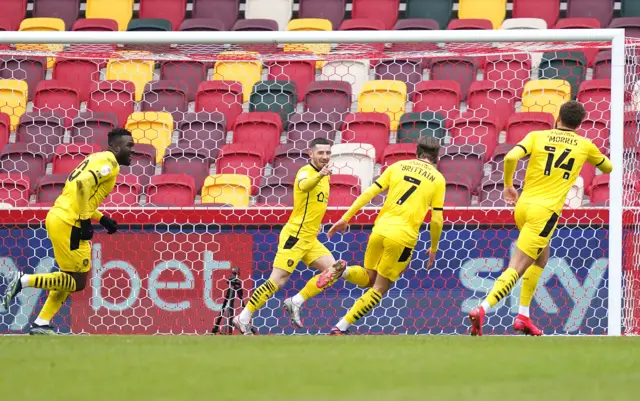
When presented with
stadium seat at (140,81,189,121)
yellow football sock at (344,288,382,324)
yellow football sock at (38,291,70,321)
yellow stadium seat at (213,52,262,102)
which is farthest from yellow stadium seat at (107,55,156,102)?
yellow football sock at (344,288,382,324)

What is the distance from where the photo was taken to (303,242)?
Answer: 29.9 feet

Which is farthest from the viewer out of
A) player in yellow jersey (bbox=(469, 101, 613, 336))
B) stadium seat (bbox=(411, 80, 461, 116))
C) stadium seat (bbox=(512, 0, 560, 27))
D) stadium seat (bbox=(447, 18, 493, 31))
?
stadium seat (bbox=(512, 0, 560, 27))

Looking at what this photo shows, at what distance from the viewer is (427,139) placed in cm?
860

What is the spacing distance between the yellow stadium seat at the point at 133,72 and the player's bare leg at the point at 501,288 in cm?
588

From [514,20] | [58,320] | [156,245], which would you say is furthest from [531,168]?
[514,20]

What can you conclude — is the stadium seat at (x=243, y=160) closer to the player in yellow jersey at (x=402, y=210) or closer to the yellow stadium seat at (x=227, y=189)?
the yellow stadium seat at (x=227, y=189)

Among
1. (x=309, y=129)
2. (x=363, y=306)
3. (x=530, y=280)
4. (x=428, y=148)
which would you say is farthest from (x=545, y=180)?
(x=309, y=129)

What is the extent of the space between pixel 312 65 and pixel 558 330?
4.52 metres

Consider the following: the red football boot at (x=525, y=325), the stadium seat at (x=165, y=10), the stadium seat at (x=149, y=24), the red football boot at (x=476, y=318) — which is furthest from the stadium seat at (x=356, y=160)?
the stadium seat at (x=165, y=10)

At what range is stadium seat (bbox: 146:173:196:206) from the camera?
35.5 ft

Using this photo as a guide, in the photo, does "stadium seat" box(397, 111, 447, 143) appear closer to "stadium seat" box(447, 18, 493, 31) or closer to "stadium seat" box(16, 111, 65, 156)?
"stadium seat" box(447, 18, 493, 31)

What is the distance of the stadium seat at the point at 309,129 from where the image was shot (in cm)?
1143

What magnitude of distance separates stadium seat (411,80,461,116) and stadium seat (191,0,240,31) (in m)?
4.16

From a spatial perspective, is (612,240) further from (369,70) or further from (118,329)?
(369,70)
